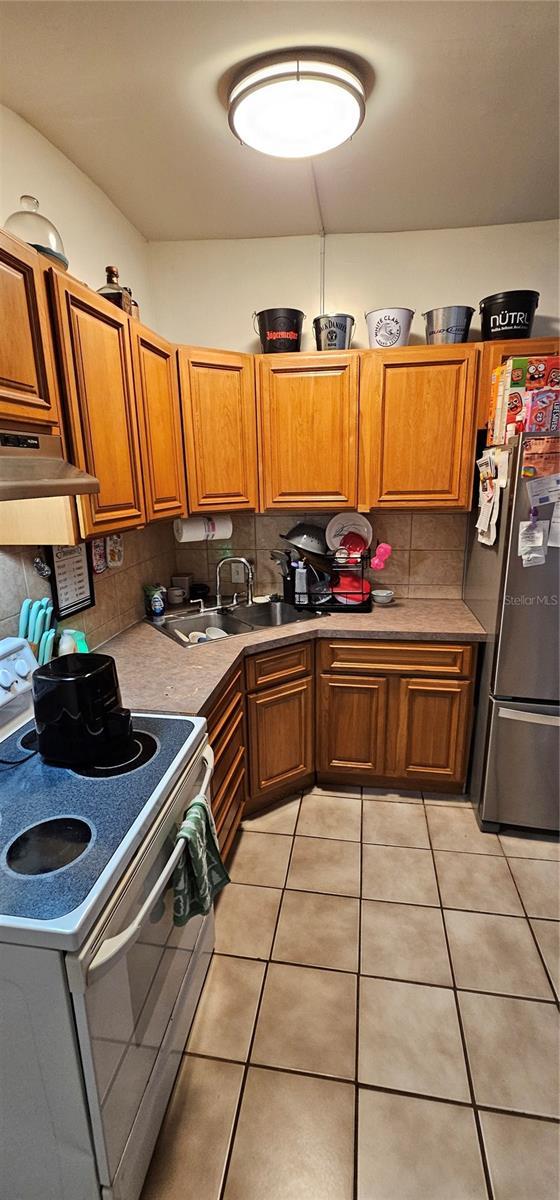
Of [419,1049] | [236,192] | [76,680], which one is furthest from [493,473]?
[419,1049]

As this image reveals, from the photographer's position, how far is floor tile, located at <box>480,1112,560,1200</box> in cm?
114

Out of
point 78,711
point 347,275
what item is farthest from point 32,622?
point 347,275

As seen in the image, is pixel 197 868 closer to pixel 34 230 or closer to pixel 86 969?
pixel 86 969

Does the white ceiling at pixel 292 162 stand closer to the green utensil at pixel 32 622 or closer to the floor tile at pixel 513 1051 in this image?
the green utensil at pixel 32 622

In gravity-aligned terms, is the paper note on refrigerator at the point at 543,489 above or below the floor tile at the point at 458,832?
above

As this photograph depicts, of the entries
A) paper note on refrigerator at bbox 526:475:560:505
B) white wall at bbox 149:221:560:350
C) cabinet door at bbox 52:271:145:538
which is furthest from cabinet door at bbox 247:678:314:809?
white wall at bbox 149:221:560:350

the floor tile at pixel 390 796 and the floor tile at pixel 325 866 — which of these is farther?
the floor tile at pixel 390 796

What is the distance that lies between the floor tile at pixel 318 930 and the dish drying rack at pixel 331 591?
123 centimetres

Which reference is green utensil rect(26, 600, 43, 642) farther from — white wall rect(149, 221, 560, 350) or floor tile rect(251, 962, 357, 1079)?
white wall rect(149, 221, 560, 350)

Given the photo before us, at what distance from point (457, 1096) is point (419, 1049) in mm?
128

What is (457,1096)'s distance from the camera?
130 centimetres

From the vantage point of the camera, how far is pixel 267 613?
266 cm

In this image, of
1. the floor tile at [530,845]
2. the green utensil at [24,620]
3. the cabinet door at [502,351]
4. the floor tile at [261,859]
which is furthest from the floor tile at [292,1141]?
the cabinet door at [502,351]

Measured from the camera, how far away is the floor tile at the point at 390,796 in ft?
8.00
